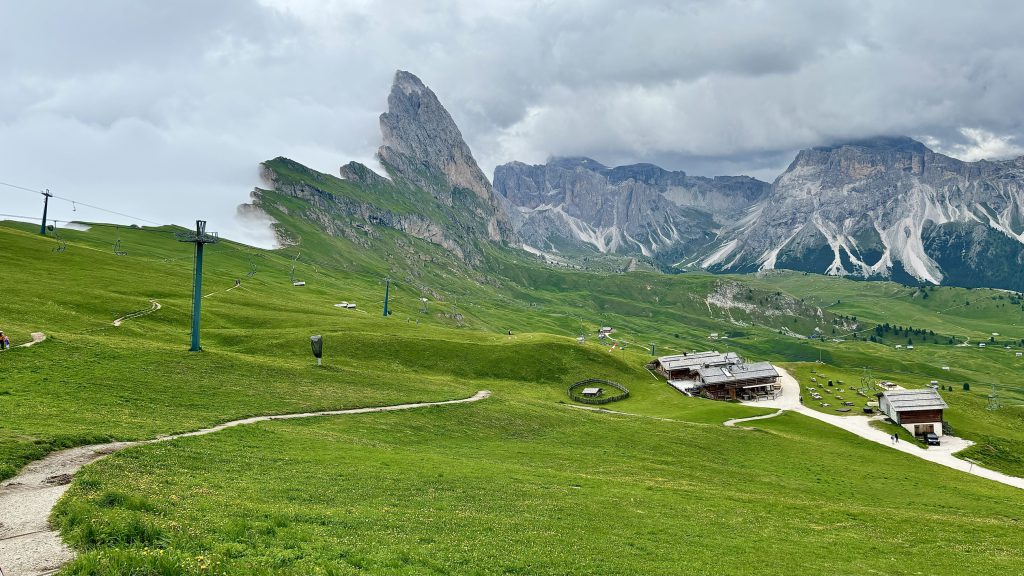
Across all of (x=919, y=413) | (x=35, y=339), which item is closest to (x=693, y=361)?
(x=919, y=413)

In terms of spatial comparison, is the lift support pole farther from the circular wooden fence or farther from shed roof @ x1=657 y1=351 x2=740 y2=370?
shed roof @ x1=657 y1=351 x2=740 y2=370

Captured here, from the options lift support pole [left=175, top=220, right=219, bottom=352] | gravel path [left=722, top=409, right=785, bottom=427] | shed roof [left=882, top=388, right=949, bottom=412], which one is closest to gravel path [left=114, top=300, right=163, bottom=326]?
lift support pole [left=175, top=220, right=219, bottom=352]

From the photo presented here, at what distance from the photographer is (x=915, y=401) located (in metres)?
110

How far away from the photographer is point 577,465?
52.2 meters

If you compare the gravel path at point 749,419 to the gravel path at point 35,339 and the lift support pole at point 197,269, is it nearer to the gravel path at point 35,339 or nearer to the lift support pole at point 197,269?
the lift support pole at point 197,269

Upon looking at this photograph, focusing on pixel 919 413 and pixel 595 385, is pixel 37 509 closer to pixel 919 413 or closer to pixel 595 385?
pixel 595 385

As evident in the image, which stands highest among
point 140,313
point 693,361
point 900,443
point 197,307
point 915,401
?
point 197,307

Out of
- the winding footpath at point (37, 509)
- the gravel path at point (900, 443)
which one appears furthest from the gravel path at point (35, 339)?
the gravel path at point (900, 443)

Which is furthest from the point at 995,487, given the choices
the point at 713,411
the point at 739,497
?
the point at 739,497

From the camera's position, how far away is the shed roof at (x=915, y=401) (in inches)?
4279

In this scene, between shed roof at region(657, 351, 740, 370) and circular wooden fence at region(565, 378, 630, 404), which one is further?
shed roof at region(657, 351, 740, 370)

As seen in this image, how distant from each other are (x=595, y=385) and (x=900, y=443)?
183 ft

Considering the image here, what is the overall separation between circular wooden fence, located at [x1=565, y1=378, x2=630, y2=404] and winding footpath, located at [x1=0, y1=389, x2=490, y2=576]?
81.4 metres

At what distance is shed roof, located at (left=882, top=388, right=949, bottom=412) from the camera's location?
109 metres
